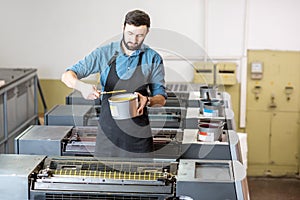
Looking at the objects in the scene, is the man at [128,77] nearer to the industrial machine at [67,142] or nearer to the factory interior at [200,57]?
the industrial machine at [67,142]

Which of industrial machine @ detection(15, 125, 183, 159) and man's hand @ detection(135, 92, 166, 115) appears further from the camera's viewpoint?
industrial machine @ detection(15, 125, 183, 159)

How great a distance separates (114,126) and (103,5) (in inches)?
92.1

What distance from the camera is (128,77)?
224 cm

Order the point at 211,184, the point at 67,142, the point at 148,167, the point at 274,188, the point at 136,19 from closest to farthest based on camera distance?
the point at 211,184 < the point at 148,167 < the point at 136,19 < the point at 67,142 < the point at 274,188

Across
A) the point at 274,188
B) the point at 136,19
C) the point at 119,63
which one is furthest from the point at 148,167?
the point at 274,188

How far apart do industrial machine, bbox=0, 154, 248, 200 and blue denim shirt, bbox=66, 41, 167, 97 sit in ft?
1.44

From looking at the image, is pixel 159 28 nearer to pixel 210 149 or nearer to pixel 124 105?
pixel 210 149

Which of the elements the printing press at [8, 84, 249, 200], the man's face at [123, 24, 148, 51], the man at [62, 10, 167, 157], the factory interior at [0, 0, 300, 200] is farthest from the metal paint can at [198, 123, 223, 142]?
the factory interior at [0, 0, 300, 200]

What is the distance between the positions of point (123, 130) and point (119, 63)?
0.28 meters

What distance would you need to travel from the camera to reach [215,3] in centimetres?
434

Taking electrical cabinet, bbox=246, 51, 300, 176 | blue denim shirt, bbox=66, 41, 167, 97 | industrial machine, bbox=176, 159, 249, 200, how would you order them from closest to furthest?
1. industrial machine, bbox=176, 159, 249, 200
2. blue denim shirt, bbox=66, 41, 167, 97
3. electrical cabinet, bbox=246, 51, 300, 176

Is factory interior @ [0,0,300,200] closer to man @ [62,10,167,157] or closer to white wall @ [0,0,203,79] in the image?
white wall @ [0,0,203,79]

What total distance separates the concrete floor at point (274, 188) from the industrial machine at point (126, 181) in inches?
88.6

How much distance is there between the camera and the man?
2.16 m
